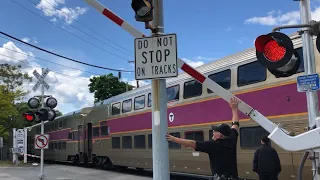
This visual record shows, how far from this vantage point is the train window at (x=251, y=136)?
10422 millimetres

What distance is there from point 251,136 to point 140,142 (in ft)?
24.2

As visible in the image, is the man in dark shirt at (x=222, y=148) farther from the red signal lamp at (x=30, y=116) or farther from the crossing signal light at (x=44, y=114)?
the red signal lamp at (x=30, y=116)

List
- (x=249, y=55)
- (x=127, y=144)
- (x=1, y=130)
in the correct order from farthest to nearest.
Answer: (x=1, y=130) → (x=127, y=144) → (x=249, y=55)

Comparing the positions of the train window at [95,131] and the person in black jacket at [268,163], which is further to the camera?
the train window at [95,131]

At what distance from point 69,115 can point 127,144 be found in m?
11.7

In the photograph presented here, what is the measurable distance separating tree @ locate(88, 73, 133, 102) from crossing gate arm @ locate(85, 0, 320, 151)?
1868 inches

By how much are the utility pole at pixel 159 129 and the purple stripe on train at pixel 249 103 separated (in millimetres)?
5133

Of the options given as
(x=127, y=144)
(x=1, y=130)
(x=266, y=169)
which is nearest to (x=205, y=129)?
(x=266, y=169)

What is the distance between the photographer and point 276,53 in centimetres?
411

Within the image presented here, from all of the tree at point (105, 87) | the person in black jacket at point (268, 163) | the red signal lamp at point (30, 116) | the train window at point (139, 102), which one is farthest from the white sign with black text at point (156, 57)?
the tree at point (105, 87)

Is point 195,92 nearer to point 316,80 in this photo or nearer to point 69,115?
point 316,80

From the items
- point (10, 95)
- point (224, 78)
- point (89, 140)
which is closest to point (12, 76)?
point (10, 95)

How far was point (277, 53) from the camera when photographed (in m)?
4.10

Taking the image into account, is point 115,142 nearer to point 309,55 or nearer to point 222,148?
point 222,148
